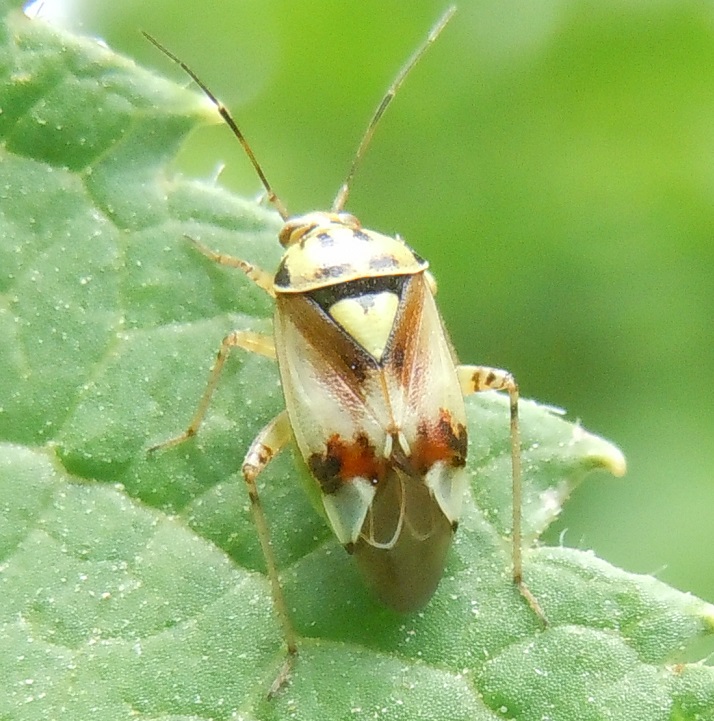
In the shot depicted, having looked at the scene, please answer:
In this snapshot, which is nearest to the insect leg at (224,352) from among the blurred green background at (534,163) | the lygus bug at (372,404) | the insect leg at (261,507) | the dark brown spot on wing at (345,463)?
the lygus bug at (372,404)

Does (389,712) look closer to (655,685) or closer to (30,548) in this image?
(655,685)

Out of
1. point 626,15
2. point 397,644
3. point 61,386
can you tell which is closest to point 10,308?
point 61,386

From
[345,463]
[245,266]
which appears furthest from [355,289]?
[345,463]

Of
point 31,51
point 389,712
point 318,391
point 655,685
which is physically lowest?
point 389,712

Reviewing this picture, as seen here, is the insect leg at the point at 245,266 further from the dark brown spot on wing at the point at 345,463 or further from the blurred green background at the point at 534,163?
the blurred green background at the point at 534,163

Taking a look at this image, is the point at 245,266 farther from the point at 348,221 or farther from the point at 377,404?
the point at 377,404
